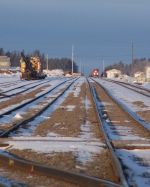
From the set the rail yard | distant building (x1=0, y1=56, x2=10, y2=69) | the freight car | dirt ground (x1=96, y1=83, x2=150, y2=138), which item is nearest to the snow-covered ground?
dirt ground (x1=96, y1=83, x2=150, y2=138)

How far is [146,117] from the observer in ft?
69.7

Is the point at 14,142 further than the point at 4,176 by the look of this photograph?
Yes

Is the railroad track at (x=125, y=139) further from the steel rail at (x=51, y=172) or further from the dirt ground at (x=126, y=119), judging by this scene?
the steel rail at (x=51, y=172)

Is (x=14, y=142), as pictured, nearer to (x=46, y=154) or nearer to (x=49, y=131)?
(x=46, y=154)

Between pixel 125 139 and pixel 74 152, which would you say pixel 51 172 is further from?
pixel 125 139

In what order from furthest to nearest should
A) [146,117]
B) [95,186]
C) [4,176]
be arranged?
[146,117] → [4,176] → [95,186]

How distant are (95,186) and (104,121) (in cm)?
1105

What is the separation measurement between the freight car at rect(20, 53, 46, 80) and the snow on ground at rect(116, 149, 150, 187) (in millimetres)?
64777

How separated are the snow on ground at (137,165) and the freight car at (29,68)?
64.8 m

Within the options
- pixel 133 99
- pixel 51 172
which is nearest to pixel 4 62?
pixel 133 99

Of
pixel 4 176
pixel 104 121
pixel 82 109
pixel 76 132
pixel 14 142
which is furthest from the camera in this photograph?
pixel 82 109

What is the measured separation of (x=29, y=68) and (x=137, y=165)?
6736cm

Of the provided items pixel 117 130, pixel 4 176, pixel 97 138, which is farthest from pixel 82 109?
pixel 4 176

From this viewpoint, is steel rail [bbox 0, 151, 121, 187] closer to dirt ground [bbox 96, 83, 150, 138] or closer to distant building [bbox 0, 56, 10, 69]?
dirt ground [bbox 96, 83, 150, 138]
